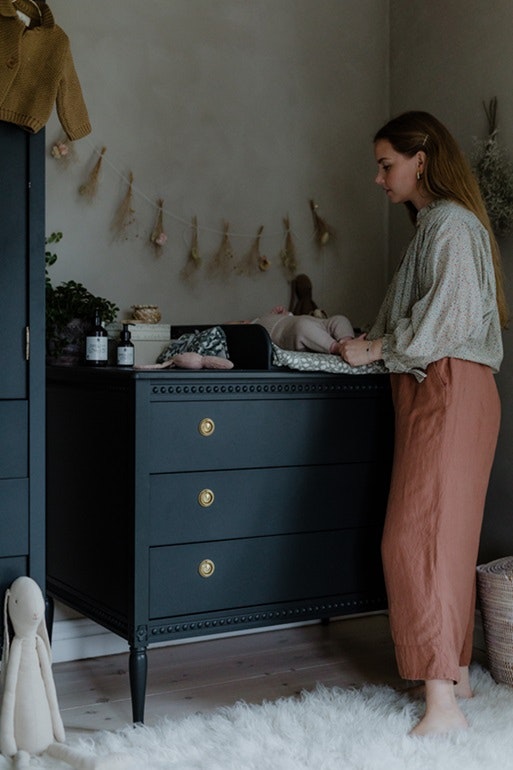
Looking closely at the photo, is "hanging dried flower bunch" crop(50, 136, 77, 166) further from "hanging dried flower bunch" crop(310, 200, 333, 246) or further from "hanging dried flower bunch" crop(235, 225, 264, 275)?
"hanging dried flower bunch" crop(310, 200, 333, 246)

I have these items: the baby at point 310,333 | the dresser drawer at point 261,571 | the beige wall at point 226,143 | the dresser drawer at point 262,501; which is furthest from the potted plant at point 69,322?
the dresser drawer at point 261,571

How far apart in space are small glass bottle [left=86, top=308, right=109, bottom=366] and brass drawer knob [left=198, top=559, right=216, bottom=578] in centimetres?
66

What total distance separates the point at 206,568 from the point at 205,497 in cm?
Result: 18

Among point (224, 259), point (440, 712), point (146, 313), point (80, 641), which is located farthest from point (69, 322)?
point (440, 712)

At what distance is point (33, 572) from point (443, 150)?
154 centimetres

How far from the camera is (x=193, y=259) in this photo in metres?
3.26

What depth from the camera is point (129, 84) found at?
3.12 metres

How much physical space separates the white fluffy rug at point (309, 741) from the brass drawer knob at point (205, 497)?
536mm

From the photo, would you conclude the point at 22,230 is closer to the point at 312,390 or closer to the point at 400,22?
the point at 312,390

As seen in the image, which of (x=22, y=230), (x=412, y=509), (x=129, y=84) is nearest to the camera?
(x=22, y=230)

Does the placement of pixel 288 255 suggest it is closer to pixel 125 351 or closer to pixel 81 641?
pixel 125 351

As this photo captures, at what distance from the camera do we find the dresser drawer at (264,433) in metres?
2.45

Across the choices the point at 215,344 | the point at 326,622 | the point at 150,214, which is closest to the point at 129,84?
the point at 150,214

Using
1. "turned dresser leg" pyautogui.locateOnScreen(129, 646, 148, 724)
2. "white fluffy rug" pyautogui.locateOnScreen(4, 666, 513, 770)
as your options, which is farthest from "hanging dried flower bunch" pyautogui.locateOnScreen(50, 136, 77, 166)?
"white fluffy rug" pyautogui.locateOnScreen(4, 666, 513, 770)
